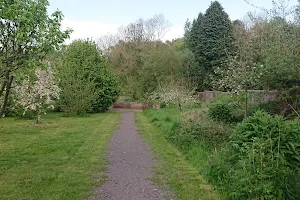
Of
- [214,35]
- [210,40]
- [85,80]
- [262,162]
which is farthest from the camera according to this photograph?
[214,35]

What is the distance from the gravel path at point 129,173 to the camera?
535 centimetres

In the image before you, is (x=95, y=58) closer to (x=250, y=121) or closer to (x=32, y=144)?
(x=32, y=144)

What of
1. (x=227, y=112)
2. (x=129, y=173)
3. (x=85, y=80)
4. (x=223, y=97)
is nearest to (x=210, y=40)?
(x=85, y=80)

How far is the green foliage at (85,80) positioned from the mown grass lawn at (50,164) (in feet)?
35.2

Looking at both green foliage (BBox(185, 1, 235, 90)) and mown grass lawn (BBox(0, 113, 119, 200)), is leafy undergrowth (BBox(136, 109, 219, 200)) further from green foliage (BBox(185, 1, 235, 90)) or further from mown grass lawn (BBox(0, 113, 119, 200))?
green foliage (BBox(185, 1, 235, 90))

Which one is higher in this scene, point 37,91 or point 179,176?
point 37,91

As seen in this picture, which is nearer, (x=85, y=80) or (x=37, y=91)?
(x=37, y=91)

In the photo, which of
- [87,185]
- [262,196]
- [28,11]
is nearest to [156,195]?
[87,185]

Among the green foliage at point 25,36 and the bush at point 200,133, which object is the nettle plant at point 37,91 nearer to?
the bush at point 200,133

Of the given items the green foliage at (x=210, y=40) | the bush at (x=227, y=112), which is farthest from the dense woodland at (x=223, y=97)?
the green foliage at (x=210, y=40)

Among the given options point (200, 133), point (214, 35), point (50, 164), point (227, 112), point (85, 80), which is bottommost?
point (50, 164)

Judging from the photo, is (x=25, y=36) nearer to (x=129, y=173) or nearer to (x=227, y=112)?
(x=129, y=173)

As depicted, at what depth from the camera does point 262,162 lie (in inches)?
171

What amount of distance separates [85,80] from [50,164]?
58.4 ft
